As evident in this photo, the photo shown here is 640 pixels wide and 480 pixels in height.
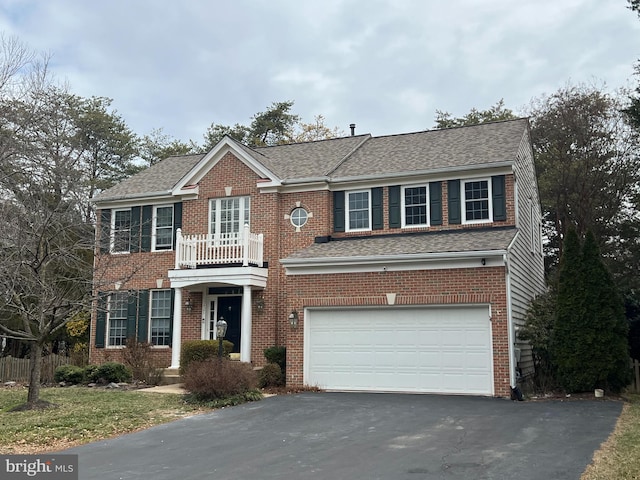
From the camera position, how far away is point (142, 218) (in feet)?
73.8

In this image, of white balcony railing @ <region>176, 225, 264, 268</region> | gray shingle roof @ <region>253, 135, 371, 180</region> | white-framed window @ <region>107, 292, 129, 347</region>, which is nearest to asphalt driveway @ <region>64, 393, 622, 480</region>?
white balcony railing @ <region>176, 225, 264, 268</region>

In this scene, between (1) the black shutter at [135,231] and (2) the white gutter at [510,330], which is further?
(1) the black shutter at [135,231]

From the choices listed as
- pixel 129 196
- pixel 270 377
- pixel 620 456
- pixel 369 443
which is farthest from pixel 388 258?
pixel 129 196

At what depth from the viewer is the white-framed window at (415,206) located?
18875 mm

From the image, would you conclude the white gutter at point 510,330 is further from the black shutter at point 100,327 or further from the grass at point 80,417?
the black shutter at point 100,327

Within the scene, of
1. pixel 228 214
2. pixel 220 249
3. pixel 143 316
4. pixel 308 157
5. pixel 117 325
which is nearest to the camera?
pixel 220 249

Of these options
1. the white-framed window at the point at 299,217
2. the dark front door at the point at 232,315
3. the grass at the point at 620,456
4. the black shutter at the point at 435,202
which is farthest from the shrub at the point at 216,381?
the grass at the point at 620,456

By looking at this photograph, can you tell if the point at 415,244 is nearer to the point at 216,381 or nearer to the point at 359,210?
the point at 359,210

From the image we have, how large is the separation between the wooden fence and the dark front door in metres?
6.05

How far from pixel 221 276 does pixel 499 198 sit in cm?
841

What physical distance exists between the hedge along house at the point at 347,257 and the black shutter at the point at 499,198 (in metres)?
0.04

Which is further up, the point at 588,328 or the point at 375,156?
the point at 375,156

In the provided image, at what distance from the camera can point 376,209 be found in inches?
765

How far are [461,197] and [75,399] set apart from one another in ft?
38.4
